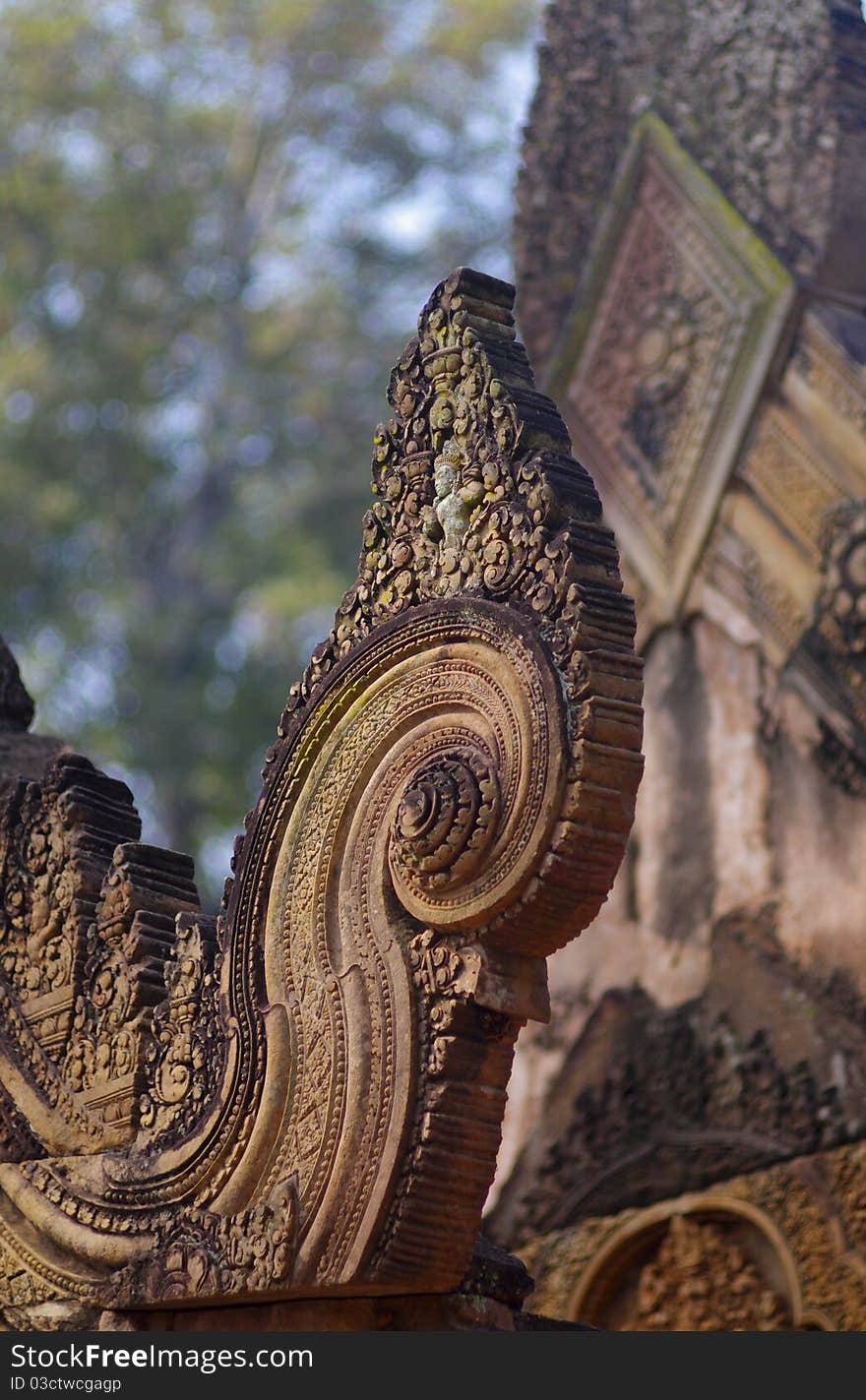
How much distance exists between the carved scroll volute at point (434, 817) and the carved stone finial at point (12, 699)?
1.38 meters

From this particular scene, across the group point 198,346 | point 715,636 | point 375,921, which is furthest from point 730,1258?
point 198,346

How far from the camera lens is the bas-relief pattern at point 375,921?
3.25m

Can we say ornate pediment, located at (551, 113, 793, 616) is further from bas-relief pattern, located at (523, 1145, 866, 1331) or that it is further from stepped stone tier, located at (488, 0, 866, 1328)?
bas-relief pattern, located at (523, 1145, 866, 1331)

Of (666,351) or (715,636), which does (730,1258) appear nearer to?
(715,636)

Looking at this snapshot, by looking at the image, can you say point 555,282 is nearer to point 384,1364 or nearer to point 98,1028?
point 98,1028

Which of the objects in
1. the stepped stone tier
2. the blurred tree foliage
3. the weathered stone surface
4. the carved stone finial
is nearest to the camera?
the carved stone finial

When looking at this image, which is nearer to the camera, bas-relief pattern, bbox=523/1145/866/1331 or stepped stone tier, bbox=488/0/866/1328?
bas-relief pattern, bbox=523/1145/866/1331

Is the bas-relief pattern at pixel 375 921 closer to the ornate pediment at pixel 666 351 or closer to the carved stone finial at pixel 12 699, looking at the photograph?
the carved stone finial at pixel 12 699

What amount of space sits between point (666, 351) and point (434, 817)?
444 centimetres

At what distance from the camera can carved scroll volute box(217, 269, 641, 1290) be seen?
10.5 ft

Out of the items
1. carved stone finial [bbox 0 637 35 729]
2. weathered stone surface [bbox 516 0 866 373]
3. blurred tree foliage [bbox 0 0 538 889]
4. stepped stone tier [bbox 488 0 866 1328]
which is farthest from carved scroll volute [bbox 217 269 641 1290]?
blurred tree foliage [bbox 0 0 538 889]

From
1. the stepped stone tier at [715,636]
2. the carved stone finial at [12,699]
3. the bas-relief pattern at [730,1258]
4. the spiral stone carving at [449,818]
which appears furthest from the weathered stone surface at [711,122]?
the spiral stone carving at [449,818]

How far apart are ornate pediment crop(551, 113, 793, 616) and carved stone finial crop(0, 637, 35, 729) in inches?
118

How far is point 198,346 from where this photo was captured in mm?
16344
